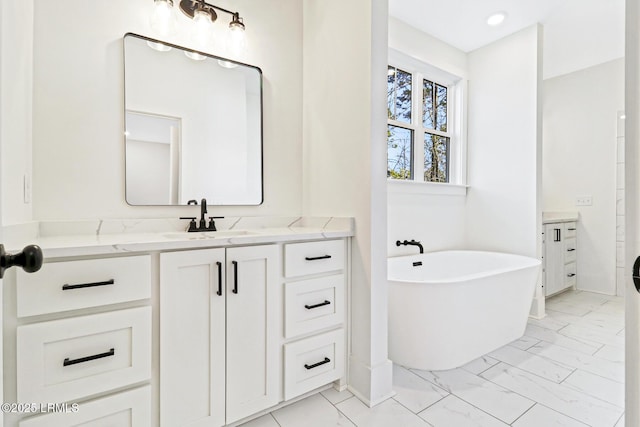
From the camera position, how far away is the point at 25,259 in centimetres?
59

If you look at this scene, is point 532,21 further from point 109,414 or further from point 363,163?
point 109,414

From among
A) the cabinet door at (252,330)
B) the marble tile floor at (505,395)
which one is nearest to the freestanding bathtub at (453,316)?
the marble tile floor at (505,395)

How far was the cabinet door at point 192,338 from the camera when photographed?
4.07 ft

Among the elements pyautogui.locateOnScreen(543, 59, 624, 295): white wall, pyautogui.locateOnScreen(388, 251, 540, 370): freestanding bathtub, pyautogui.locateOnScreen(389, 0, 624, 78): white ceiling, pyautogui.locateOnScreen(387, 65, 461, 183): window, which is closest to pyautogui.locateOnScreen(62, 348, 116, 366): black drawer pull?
pyautogui.locateOnScreen(388, 251, 540, 370): freestanding bathtub

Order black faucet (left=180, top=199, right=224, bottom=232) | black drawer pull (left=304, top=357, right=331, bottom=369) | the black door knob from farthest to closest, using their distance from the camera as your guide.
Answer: black faucet (left=180, top=199, right=224, bottom=232)
black drawer pull (left=304, top=357, right=331, bottom=369)
the black door knob

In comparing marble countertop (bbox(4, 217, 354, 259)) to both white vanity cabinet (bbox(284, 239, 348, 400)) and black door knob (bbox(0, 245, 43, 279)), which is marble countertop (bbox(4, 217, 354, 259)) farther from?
black door knob (bbox(0, 245, 43, 279))

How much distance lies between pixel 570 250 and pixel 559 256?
38cm

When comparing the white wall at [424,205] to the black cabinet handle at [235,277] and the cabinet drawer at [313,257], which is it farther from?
the black cabinet handle at [235,277]

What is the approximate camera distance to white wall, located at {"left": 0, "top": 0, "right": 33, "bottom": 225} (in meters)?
1.05

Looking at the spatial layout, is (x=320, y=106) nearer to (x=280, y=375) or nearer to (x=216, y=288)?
(x=216, y=288)

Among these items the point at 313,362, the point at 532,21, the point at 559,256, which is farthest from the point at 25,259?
the point at 559,256

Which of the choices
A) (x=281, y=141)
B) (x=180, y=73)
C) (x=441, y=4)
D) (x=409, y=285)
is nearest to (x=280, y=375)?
(x=409, y=285)

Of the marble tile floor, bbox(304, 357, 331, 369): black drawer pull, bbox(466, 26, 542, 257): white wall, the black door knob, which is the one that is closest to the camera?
the black door knob

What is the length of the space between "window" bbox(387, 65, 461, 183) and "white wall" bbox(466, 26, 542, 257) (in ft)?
0.76
